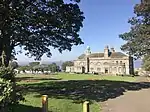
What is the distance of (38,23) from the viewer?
28.0 meters

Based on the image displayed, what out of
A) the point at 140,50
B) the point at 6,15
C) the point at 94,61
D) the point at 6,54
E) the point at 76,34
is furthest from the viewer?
the point at 94,61

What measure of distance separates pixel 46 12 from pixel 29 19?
1610 millimetres

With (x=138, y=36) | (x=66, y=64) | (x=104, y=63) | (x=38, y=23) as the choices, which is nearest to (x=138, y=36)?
(x=138, y=36)

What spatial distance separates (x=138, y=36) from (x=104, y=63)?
9065 cm

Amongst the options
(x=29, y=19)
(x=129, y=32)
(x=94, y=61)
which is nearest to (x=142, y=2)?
(x=129, y=32)

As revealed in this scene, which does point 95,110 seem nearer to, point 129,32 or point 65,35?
point 65,35

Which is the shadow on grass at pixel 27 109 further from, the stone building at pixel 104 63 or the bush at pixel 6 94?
the stone building at pixel 104 63

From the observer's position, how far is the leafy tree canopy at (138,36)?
4884 centimetres

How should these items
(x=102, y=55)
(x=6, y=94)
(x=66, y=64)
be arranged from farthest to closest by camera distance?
(x=66, y=64) < (x=102, y=55) < (x=6, y=94)

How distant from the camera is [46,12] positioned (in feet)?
91.5

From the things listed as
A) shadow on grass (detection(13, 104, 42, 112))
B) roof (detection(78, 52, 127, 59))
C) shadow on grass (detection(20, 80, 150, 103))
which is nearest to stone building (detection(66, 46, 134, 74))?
roof (detection(78, 52, 127, 59))

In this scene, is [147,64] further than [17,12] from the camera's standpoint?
Yes

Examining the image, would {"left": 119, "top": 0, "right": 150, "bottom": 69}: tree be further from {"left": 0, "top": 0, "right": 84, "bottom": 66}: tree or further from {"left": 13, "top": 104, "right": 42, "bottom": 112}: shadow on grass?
{"left": 13, "top": 104, "right": 42, "bottom": 112}: shadow on grass

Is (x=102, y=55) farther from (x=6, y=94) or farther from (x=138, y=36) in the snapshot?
(x=6, y=94)
